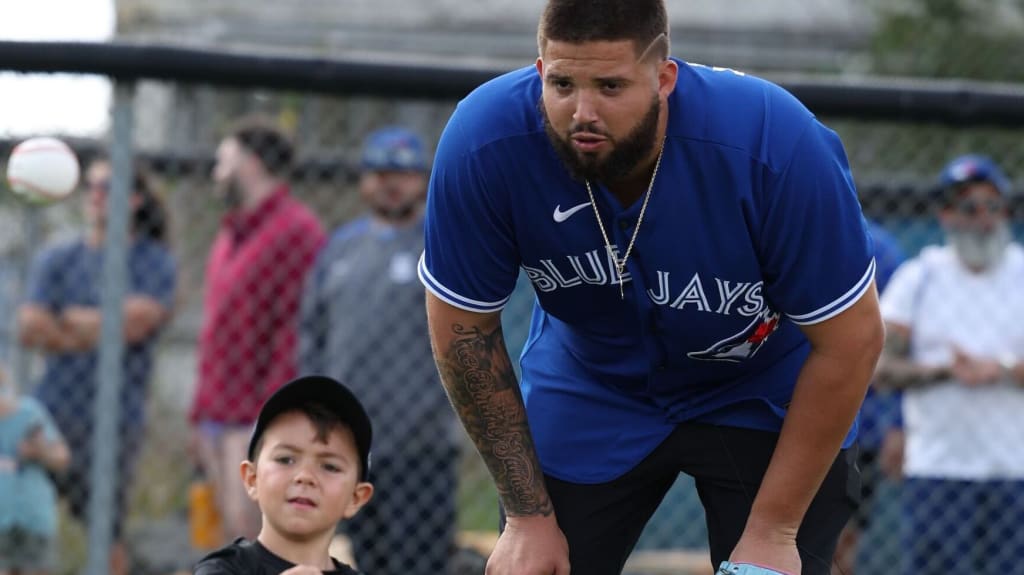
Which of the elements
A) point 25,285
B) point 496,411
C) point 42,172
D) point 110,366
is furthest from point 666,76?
point 25,285

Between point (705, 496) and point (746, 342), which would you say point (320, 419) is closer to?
point (705, 496)

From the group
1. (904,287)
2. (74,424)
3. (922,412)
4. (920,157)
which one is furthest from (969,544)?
(920,157)

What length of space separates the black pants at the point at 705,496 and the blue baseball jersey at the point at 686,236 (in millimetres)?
78

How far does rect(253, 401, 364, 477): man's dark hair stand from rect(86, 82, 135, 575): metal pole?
4.55ft

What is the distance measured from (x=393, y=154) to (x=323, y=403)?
2.31 meters

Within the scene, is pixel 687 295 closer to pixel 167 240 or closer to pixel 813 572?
pixel 813 572

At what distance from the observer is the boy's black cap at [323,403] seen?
3477 millimetres

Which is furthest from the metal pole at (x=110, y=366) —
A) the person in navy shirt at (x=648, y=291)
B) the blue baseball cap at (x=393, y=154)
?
the person in navy shirt at (x=648, y=291)

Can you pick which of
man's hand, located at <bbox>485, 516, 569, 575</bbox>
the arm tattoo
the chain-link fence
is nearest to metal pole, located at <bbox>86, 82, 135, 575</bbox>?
the chain-link fence

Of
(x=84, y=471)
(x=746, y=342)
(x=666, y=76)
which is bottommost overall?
(x=84, y=471)

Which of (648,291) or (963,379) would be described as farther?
(963,379)

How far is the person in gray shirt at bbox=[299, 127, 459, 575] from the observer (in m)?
5.35

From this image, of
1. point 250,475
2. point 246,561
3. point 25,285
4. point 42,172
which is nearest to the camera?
point 246,561

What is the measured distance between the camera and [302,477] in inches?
131
